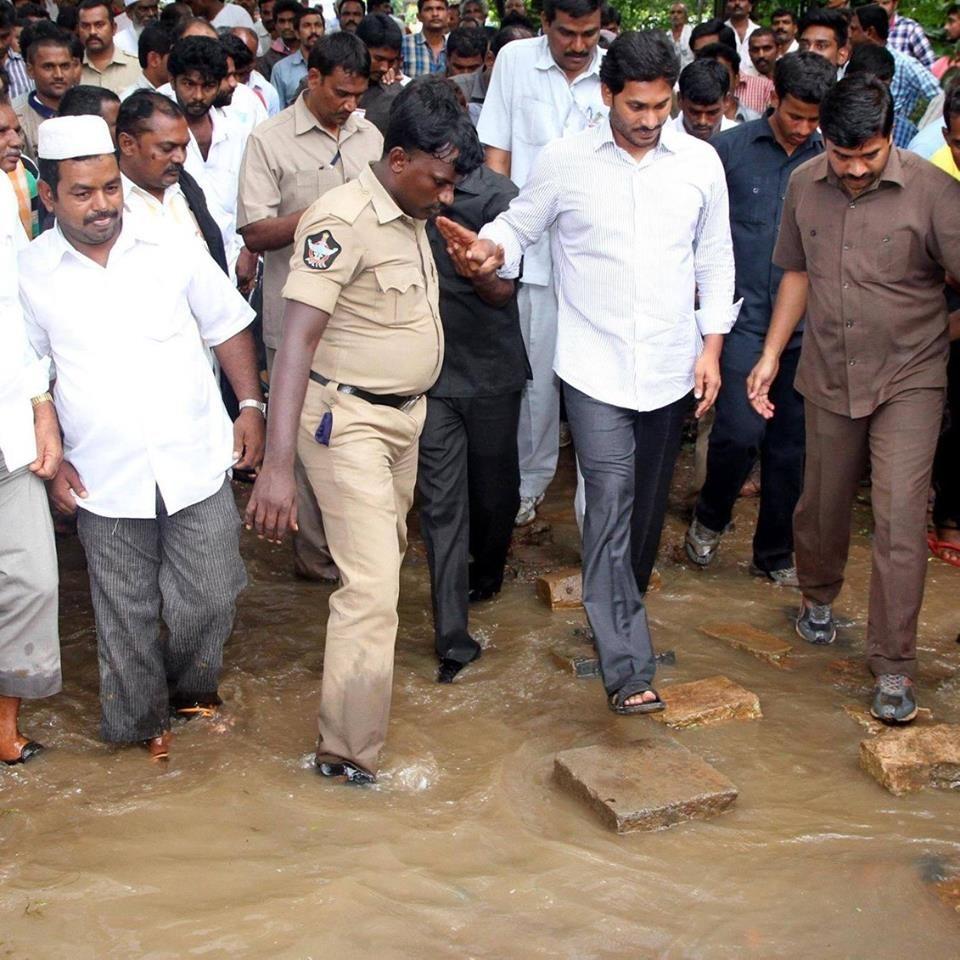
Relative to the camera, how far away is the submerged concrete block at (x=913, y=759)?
406 centimetres

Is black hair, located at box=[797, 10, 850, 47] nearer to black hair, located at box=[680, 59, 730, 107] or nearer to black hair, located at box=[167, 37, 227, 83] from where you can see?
black hair, located at box=[680, 59, 730, 107]

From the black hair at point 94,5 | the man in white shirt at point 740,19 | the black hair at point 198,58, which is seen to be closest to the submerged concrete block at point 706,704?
the black hair at point 198,58

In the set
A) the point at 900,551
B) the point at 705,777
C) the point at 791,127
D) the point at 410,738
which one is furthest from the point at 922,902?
the point at 791,127

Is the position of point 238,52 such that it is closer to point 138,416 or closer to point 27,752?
point 138,416

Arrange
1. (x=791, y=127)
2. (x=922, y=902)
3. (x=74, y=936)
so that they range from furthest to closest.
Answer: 1. (x=791, y=127)
2. (x=922, y=902)
3. (x=74, y=936)

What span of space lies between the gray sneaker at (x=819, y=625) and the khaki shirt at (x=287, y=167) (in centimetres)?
265

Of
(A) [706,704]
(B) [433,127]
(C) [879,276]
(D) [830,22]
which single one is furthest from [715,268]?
(D) [830,22]

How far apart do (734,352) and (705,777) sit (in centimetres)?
245

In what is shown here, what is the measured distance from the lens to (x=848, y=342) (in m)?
4.71

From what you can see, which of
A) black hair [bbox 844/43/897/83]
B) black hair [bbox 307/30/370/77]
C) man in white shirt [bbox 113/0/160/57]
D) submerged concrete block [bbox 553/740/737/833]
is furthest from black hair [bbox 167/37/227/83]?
man in white shirt [bbox 113/0/160/57]

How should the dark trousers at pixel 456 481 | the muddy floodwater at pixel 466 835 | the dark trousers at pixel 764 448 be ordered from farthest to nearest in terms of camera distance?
the dark trousers at pixel 764 448
the dark trousers at pixel 456 481
the muddy floodwater at pixel 466 835

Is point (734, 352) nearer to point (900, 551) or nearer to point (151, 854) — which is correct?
point (900, 551)

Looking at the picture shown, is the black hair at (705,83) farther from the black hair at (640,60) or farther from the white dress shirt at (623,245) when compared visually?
the black hair at (640,60)

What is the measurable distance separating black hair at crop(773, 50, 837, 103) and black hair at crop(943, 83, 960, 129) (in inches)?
33.9
